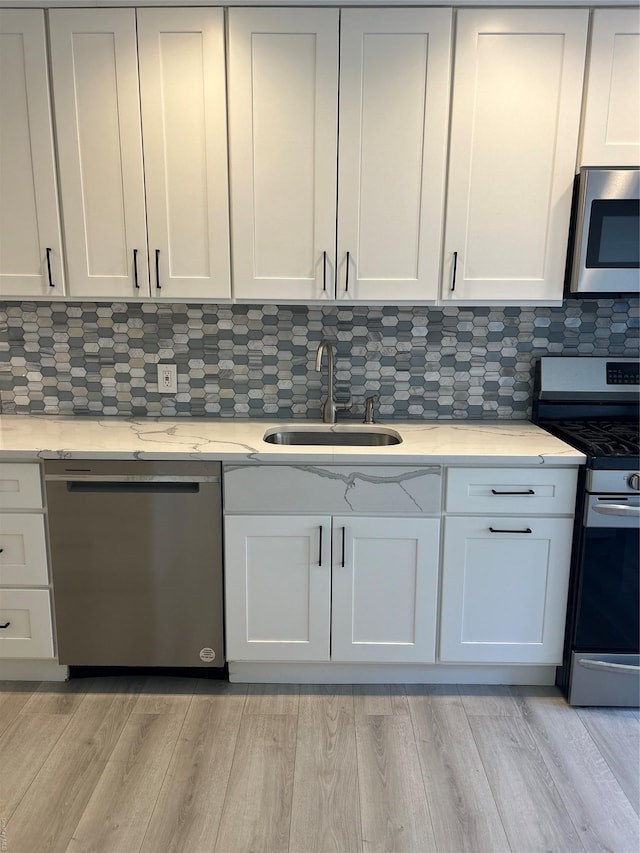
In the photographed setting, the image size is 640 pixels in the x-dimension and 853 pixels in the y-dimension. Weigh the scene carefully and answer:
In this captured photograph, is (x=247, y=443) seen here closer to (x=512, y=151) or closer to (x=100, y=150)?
(x=100, y=150)

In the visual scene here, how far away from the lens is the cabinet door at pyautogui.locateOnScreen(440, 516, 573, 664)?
2154 mm

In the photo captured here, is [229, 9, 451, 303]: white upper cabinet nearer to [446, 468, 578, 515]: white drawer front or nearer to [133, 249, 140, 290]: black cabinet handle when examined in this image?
[133, 249, 140, 290]: black cabinet handle

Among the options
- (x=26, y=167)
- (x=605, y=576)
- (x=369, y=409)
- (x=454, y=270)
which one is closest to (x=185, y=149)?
(x=26, y=167)

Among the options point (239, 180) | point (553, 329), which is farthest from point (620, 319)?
point (239, 180)

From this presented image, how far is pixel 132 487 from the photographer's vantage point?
214cm

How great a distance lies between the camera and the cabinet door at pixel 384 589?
2.16m

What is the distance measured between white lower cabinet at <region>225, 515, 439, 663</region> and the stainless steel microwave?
104 centimetres

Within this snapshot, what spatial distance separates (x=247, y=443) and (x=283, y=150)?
1027 millimetres

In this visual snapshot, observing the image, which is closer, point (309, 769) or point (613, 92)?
point (309, 769)

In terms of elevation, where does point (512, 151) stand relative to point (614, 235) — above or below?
above

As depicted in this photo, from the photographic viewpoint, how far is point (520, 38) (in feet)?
6.88

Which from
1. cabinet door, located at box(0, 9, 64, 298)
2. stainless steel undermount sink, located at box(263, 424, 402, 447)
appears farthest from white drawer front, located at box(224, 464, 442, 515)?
cabinet door, located at box(0, 9, 64, 298)

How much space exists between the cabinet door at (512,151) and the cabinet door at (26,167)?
1.41 m

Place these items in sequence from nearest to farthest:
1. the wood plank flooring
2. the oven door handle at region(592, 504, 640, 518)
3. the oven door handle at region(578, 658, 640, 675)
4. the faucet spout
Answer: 1. the wood plank flooring
2. the oven door handle at region(592, 504, 640, 518)
3. the oven door handle at region(578, 658, 640, 675)
4. the faucet spout
